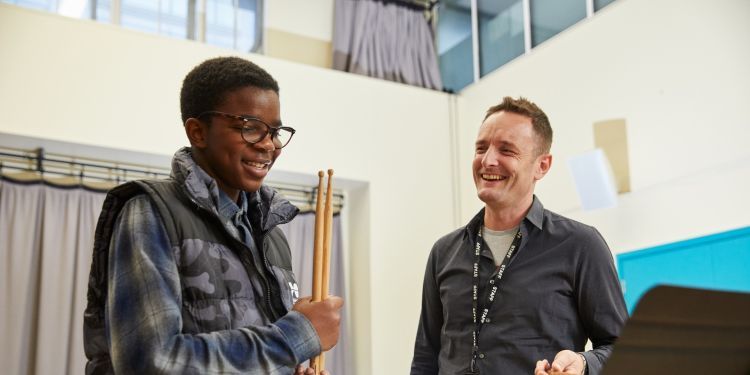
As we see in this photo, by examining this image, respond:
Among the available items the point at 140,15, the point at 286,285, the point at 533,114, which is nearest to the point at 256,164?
the point at 286,285

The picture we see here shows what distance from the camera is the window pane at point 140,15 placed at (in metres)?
5.31

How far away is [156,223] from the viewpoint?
1.38 m

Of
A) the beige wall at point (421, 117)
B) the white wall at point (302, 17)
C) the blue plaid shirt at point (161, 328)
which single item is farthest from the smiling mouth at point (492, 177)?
the white wall at point (302, 17)

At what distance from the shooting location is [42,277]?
472cm

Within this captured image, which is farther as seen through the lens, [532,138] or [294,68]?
[294,68]

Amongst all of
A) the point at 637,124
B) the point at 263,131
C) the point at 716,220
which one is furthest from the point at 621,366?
the point at 637,124

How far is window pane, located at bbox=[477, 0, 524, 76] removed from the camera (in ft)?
18.9

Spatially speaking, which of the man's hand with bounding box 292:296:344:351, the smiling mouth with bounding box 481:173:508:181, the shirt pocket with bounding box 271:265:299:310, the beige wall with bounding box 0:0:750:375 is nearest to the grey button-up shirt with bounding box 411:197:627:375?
the smiling mouth with bounding box 481:173:508:181

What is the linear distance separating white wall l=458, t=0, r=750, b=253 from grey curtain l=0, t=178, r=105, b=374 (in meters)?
2.88

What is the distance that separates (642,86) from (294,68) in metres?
2.29

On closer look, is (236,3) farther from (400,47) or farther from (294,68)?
(400,47)

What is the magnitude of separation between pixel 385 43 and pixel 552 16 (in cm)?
131

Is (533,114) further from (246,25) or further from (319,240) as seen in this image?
(246,25)

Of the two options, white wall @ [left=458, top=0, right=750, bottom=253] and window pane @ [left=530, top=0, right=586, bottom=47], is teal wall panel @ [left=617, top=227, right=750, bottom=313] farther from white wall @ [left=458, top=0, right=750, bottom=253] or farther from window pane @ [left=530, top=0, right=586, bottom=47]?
window pane @ [left=530, top=0, right=586, bottom=47]
